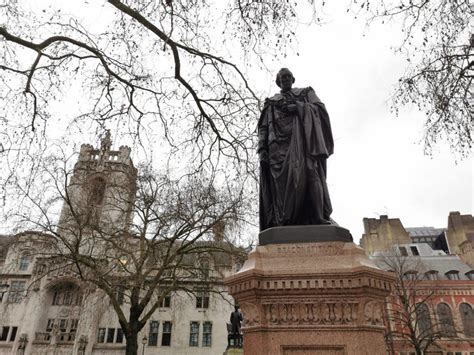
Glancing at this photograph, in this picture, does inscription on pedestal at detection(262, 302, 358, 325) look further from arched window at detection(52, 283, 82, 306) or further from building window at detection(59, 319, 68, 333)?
building window at detection(59, 319, 68, 333)

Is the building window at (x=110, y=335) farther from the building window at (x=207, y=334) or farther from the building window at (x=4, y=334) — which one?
the building window at (x=4, y=334)

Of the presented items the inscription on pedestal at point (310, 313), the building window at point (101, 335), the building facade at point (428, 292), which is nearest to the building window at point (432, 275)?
the building facade at point (428, 292)

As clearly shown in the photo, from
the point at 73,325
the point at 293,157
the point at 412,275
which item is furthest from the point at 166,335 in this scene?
the point at 293,157

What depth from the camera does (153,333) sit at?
1366 inches

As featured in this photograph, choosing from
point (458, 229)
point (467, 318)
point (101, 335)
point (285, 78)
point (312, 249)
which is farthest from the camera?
point (458, 229)

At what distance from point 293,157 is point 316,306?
71.0 inches

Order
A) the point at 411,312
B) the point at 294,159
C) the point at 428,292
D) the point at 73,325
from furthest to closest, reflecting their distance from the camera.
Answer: the point at 73,325
the point at 428,292
the point at 411,312
the point at 294,159

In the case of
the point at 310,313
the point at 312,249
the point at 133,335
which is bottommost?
the point at 310,313

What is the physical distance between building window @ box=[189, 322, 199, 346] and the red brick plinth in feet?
112

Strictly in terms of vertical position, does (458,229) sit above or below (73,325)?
above

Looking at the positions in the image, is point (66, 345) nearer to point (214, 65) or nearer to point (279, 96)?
point (214, 65)

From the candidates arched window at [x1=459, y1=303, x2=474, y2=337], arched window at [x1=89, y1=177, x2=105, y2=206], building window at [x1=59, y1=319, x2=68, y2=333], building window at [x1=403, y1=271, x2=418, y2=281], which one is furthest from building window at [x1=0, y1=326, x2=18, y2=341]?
arched window at [x1=459, y1=303, x2=474, y2=337]

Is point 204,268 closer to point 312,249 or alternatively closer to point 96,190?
point 96,190

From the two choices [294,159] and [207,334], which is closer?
[294,159]
